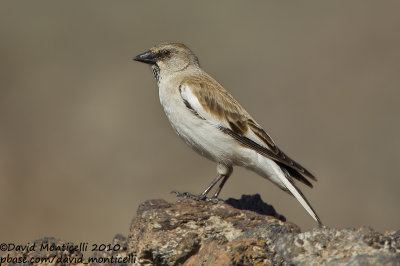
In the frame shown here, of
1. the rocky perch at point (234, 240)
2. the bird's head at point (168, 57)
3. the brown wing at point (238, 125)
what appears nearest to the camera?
the rocky perch at point (234, 240)

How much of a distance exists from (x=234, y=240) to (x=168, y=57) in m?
3.15

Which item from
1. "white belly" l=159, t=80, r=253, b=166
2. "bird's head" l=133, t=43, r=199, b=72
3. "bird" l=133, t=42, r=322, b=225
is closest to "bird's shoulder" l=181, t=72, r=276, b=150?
"bird" l=133, t=42, r=322, b=225

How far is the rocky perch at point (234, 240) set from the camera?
4.11 m

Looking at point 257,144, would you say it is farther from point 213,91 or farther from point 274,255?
point 274,255

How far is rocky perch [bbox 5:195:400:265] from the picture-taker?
13.5ft

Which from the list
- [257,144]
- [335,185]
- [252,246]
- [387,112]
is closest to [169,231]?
[252,246]

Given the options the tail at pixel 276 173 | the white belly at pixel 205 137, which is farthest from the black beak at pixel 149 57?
the tail at pixel 276 173

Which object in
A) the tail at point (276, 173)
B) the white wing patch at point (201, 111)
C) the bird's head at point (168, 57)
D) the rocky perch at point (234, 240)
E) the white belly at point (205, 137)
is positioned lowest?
the rocky perch at point (234, 240)

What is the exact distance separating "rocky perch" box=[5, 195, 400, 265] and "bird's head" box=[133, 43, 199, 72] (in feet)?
5.59

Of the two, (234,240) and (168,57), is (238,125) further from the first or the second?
(234,240)

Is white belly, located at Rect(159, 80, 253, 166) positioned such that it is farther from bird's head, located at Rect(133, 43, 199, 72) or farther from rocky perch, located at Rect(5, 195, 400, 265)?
bird's head, located at Rect(133, 43, 199, 72)

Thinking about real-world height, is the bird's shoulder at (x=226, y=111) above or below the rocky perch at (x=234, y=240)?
above

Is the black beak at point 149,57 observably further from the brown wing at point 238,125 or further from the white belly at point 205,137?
the white belly at point 205,137

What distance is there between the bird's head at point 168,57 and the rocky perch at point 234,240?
1703 mm
